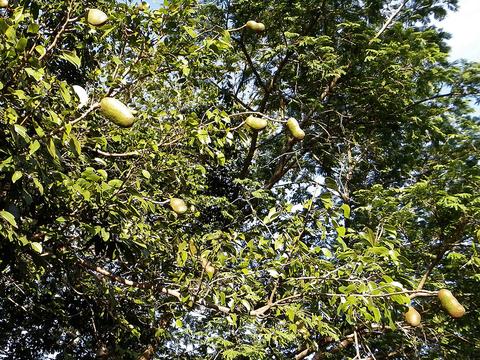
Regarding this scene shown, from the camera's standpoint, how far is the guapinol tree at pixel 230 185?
2.11m

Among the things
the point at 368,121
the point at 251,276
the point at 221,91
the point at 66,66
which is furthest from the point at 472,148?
the point at 66,66

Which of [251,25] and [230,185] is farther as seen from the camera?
[230,185]

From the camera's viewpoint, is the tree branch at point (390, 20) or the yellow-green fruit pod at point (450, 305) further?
the tree branch at point (390, 20)

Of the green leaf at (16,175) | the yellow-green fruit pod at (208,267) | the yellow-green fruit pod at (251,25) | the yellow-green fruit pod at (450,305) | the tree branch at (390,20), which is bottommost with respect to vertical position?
the yellow-green fruit pod at (450,305)

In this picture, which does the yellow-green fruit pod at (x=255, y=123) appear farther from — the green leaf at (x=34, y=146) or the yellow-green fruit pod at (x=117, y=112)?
the green leaf at (x=34, y=146)

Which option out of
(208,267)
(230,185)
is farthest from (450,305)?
(230,185)

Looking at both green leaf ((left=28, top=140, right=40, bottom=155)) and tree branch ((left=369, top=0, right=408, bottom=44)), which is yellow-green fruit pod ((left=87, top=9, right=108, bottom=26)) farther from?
tree branch ((left=369, top=0, right=408, bottom=44))

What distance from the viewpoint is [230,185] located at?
6363 mm

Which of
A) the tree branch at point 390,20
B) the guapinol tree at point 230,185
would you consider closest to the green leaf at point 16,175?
the guapinol tree at point 230,185

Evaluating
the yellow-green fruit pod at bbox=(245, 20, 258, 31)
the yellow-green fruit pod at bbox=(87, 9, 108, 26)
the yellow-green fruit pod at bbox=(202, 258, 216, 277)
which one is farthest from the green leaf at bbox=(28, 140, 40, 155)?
the yellow-green fruit pod at bbox=(245, 20, 258, 31)

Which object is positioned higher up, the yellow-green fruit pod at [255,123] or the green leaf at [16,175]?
the yellow-green fruit pod at [255,123]

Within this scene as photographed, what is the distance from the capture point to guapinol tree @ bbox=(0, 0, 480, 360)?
2107 millimetres

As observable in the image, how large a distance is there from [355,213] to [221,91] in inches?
90.5

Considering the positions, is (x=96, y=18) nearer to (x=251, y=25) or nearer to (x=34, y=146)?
(x=34, y=146)
